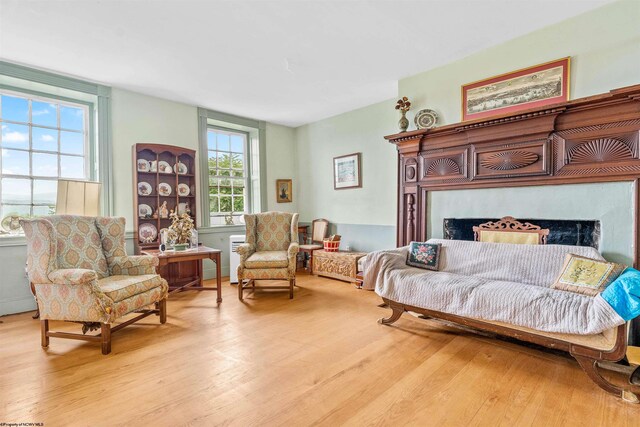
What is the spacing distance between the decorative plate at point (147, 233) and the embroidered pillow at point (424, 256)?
3350 mm

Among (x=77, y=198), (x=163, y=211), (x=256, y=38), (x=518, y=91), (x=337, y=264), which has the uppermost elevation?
(x=256, y=38)

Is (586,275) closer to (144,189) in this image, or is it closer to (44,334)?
(44,334)

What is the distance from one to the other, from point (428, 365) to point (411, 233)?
1.87 meters

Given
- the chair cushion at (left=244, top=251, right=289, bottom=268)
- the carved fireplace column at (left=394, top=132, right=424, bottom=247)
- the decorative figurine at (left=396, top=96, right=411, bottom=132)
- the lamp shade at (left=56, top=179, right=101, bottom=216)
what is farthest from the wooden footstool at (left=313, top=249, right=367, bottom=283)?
the lamp shade at (left=56, top=179, right=101, bottom=216)

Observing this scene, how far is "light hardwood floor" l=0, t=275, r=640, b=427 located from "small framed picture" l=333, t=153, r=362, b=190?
8.35ft

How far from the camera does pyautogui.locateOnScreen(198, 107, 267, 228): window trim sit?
16.2 ft

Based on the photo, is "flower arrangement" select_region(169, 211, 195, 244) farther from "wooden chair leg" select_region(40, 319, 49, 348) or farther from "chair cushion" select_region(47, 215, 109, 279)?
"wooden chair leg" select_region(40, 319, 49, 348)

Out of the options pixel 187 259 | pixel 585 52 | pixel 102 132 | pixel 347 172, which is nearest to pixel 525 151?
pixel 585 52

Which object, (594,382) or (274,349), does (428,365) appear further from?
(274,349)

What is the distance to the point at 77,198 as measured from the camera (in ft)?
11.1

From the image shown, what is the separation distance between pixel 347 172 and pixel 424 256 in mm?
2349

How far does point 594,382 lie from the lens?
1.95m

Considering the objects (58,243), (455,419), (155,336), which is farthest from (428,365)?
(58,243)

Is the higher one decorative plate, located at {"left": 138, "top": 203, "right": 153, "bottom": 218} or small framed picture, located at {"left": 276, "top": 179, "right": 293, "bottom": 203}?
small framed picture, located at {"left": 276, "top": 179, "right": 293, "bottom": 203}
